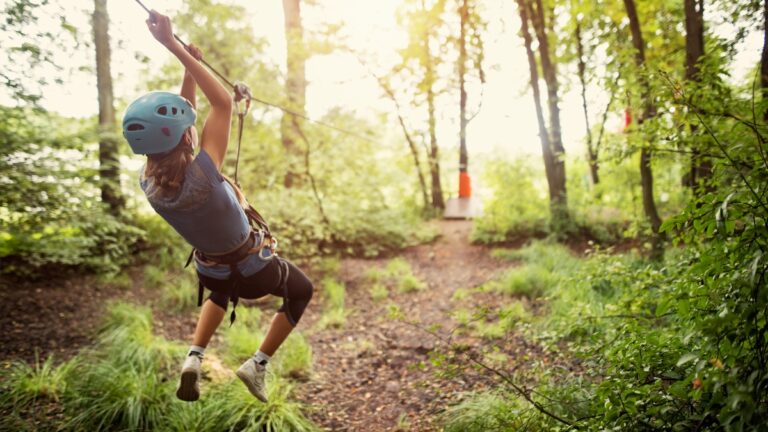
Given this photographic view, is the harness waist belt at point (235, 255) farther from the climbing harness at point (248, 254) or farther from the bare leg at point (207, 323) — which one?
the bare leg at point (207, 323)

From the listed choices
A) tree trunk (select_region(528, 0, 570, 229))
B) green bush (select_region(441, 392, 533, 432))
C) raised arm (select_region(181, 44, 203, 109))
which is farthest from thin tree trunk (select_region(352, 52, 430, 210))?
green bush (select_region(441, 392, 533, 432))

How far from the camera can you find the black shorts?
2.73 meters

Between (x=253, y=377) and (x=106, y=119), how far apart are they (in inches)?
248

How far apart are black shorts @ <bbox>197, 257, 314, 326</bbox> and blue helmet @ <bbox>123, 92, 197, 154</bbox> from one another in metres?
0.87

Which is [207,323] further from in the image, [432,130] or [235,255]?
[432,130]

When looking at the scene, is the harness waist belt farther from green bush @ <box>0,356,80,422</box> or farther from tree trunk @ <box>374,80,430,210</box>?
tree trunk @ <box>374,80,430,210</box>

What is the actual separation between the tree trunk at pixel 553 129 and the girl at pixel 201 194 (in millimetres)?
6754

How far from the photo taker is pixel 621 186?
292 inches

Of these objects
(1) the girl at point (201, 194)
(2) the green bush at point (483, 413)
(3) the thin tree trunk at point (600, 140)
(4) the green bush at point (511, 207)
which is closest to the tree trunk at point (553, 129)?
(4) the green bush at point (511, 207)

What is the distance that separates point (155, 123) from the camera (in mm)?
2234

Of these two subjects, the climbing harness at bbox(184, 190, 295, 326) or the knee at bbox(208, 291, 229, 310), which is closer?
the climbing harness at bbox(184, 190, 295, 326)

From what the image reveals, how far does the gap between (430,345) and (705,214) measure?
3.64m

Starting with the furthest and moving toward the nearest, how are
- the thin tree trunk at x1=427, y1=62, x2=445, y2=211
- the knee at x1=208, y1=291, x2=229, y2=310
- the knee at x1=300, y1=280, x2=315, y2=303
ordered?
the thin tree trunk at x1=427, y1=62, x2=445, y2=211 < the knee at x1=300, y1=280, x2=315, y2=303 < the knee at x1=208, y1=291, x2=229, y2=310

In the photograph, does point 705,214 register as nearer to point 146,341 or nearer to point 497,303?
point 497,303
